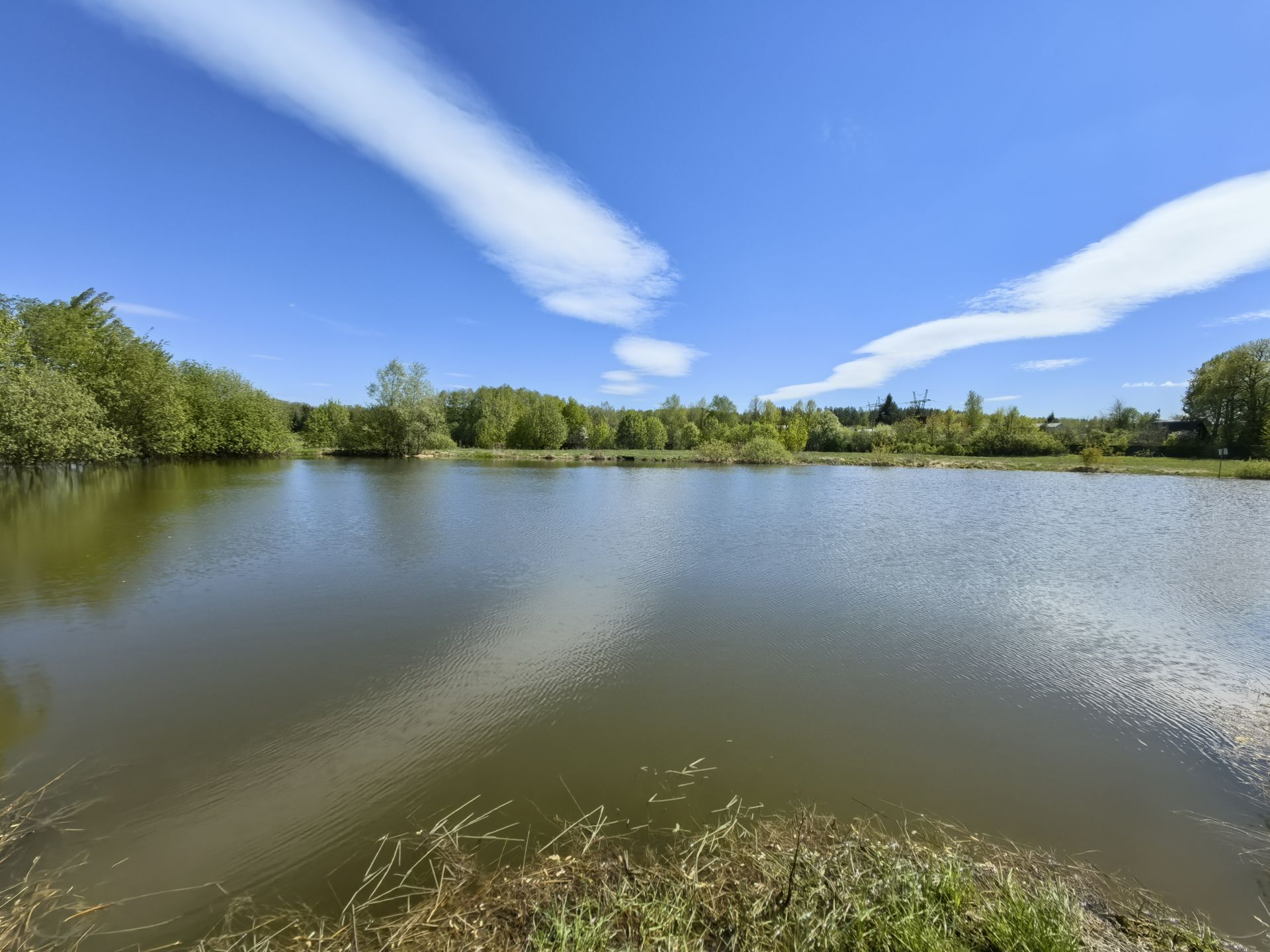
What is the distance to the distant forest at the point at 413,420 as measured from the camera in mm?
23284

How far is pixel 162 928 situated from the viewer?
2.44m

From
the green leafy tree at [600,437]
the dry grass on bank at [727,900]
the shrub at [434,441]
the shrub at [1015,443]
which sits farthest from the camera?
Result: the green leafy tree at [600,437]

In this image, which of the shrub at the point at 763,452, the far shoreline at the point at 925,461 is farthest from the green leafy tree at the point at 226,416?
the shrub at the point at 763,452

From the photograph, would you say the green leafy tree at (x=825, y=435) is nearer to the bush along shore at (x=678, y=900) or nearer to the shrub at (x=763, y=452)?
the shrub at (x=763, y=452)

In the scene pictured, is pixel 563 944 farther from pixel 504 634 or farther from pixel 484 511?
pixel 484 511

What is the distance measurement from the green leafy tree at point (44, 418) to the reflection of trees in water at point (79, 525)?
122cm

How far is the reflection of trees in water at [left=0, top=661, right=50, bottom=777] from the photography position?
4055mm

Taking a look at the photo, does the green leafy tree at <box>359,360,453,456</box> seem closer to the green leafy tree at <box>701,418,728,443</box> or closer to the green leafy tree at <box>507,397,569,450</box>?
the green leafy tree at <box>507,397,569,450</box>

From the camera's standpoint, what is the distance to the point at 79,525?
1240 cm

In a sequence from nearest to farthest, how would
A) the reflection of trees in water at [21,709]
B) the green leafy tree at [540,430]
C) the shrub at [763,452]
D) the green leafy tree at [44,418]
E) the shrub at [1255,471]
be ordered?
the reflection of trees in water at [21,709], the green leafy tree at [44,418], the shrub at [1255,471], the shrub at [763,452], the green leafy tree at [540,430]

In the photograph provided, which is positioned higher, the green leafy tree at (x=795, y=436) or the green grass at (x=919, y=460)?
the green leafy tree at (x=795, y=436)

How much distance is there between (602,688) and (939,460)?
53.2m

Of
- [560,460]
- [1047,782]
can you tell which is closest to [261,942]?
[1047,782]

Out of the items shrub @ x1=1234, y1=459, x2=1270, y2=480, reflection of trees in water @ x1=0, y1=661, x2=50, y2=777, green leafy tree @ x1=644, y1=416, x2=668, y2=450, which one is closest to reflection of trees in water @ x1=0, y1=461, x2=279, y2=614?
reflection of trees in water @ x1=0, y1=661, x2=50, y2=777
